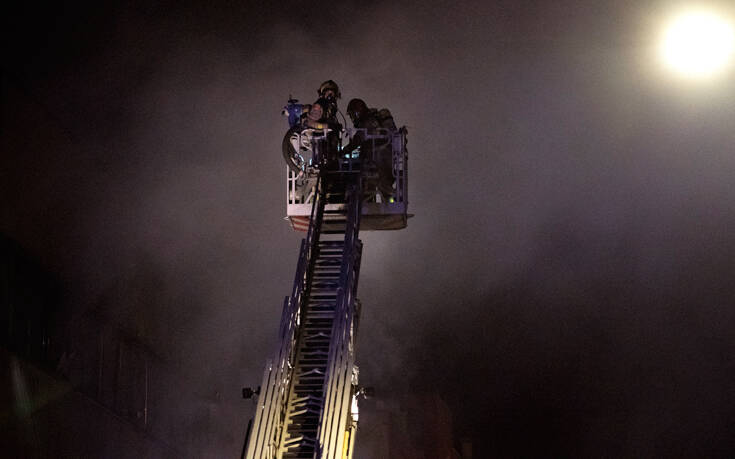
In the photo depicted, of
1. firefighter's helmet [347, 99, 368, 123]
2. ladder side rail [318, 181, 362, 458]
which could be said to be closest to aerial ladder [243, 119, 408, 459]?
ladder side rail [318, 181, 362, 458]

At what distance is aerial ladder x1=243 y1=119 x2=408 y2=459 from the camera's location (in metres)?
7.55

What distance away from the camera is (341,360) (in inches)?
314

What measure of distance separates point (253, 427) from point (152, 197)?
23.3ft

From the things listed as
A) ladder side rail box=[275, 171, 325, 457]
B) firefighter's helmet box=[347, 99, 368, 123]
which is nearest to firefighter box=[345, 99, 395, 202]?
firefighter's helmet box=[347, 99, 368, 123]

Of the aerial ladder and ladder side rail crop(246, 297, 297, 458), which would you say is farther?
the aerial ladder

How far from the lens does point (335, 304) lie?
28.9 ft

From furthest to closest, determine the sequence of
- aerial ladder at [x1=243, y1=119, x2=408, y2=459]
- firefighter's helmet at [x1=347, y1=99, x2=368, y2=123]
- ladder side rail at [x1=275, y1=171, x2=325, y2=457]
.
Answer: firefighter's helmet at [x1=347, y1=99, x2=368, y2=123]
ladder side rail at [x1=275, y1=171, x2=325, y2=457]
aerial ladder at [x1=243, y1=119, x2=408, y2=459]

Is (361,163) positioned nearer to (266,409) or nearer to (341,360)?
(341,360)

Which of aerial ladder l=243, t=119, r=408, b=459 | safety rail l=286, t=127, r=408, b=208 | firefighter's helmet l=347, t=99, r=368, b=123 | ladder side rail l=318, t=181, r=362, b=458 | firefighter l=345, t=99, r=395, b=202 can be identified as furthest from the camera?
firefighter's helmet l=347, t=99, r=368, b=123

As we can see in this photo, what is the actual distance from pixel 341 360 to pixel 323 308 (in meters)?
1.04

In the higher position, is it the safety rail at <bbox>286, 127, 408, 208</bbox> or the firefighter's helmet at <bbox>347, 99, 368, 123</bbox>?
the firefighter's helmet at <bbox>347, 99, 368, 123</bbox>

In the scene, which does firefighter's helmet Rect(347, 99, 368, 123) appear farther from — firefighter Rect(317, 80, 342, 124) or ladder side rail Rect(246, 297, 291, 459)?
ladder side rail Rect(246, 297, 291, 459)

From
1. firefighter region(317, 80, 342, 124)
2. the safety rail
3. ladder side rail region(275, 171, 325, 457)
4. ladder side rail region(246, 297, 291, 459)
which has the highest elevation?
firefighter region(317, 80, 342, 124)

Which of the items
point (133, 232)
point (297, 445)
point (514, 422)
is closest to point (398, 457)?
point (514, 422)
